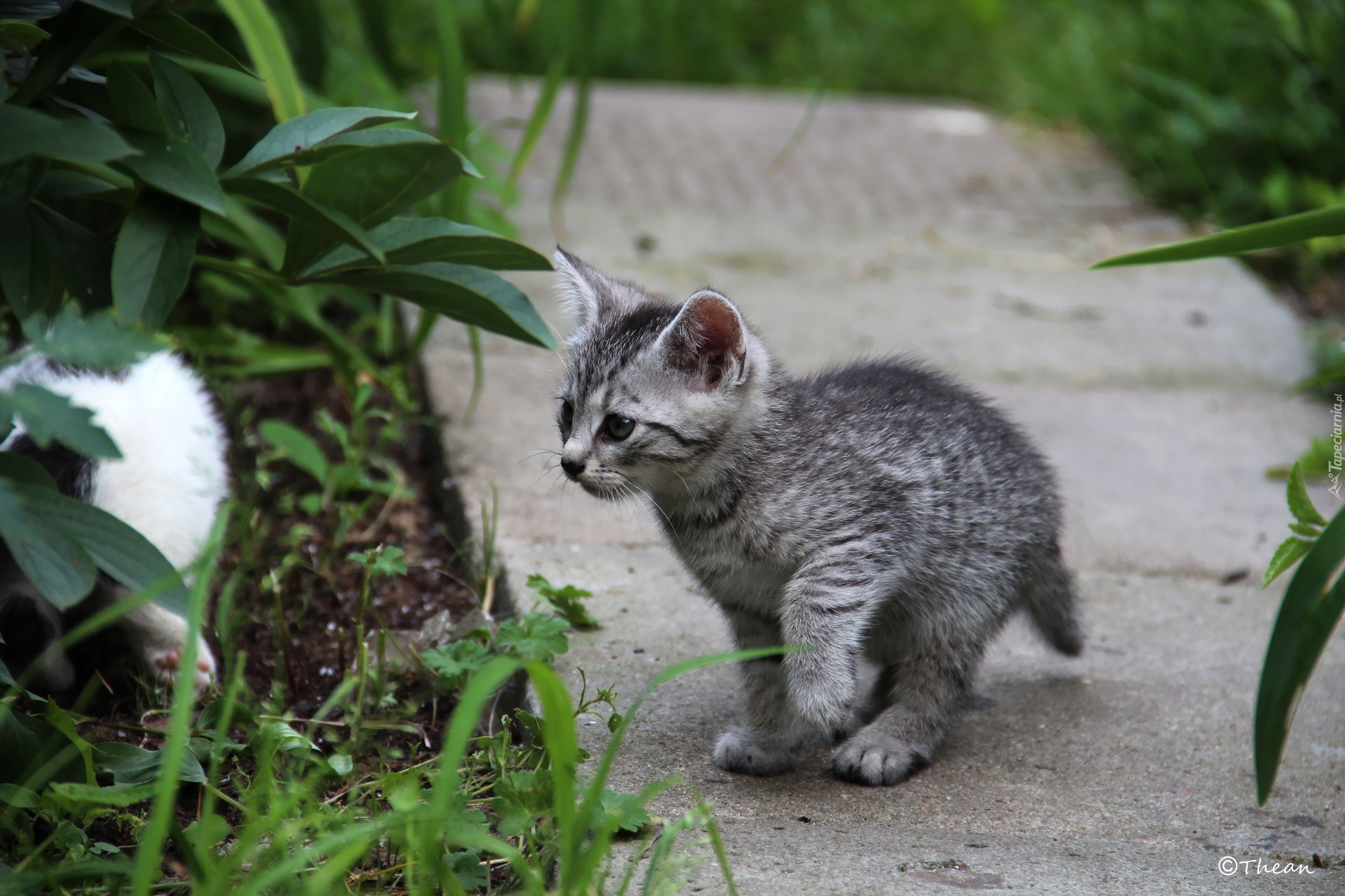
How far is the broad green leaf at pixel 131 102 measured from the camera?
2.05 m

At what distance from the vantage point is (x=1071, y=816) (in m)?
2.23

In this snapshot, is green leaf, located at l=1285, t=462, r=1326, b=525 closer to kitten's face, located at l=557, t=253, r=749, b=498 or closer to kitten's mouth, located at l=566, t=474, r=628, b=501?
kitten's face, located at l=557, t=253, r=749, b=498

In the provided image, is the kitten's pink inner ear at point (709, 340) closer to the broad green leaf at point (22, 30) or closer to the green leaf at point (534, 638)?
the green leaf at point (534, 638)

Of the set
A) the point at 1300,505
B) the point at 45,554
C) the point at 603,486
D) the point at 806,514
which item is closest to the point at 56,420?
the point at 45,554

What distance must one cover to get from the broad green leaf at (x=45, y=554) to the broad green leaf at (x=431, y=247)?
0.86 m

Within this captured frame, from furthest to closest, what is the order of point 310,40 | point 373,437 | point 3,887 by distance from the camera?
point 310,40
point 373,437
point 3,887

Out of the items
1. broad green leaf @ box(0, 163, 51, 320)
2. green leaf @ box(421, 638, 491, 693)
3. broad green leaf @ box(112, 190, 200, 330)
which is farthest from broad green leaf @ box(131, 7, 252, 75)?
green leaf @ box(421, 638, 491, 693)

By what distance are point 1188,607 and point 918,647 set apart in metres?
1.08

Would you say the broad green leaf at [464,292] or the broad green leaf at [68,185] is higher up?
the broad green leaf at [68,185]

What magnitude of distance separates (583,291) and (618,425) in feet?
1.30

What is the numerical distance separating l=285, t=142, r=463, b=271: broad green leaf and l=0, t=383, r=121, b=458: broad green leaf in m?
0.83

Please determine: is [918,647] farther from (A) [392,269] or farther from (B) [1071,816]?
(A) [392,269]

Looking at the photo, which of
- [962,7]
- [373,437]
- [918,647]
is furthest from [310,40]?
[962,7]

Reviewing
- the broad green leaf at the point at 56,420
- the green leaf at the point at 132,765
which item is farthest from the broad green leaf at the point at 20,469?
the green leaf at the point at 132,765
